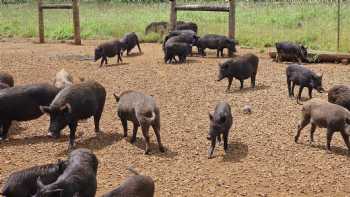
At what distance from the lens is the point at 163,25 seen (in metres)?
23.2

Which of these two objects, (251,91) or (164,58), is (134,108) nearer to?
(251,91)

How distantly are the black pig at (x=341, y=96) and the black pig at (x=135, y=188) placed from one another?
5.20 meters

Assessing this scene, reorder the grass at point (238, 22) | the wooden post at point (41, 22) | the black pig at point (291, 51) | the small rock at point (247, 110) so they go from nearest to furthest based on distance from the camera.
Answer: the small rock at point (247, 110), the black pig at point (291, 51), the grass at point (238, 22), the wooden post at point (41, 22)

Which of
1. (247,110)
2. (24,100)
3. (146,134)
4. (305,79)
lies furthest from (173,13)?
(146,134)

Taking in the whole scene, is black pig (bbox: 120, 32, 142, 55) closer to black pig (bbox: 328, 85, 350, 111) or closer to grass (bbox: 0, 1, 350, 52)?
grass (bbox: 0, 1, 350, 52)

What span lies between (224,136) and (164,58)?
8.43 metres

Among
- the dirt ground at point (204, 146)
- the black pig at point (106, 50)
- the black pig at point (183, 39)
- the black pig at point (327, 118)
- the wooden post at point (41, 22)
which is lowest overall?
the dirt ground at point (204, 146)

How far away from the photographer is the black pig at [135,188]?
627cm

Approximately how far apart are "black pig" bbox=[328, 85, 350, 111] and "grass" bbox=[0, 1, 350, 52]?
795 centimetres

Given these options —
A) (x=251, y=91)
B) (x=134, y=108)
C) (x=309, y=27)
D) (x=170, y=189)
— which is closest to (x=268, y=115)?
(x=251, y=91)

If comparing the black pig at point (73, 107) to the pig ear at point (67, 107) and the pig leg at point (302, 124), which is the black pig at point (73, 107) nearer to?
the pig ear at point (67, 107)

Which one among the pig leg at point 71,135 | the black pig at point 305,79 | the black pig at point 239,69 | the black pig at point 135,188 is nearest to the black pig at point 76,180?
the black pig at point 135,188

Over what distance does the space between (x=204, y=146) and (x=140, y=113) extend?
1.20 meters

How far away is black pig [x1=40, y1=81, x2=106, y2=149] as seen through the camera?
927 cm
